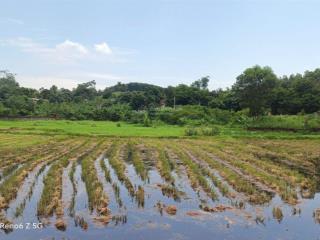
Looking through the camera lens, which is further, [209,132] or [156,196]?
[209,132]

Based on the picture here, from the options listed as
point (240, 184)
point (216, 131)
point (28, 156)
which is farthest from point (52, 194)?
point (216, 131)

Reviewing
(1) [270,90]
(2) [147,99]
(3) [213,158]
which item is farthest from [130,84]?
(3) [213,158]

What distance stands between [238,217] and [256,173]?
8157 millimetres

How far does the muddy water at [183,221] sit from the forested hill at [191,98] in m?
44.5

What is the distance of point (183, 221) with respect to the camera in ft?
40.1

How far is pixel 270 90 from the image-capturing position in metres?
59.4

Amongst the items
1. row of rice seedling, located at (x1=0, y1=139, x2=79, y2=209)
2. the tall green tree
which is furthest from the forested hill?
row of rice seedling, located at (x1=0, y1=139, x2=79, y2=209)

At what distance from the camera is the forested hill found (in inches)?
2328

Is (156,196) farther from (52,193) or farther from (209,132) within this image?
(209,132)

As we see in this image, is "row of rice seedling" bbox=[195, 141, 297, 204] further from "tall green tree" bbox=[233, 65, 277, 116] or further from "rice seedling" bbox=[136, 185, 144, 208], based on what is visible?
"tall green tree" bbox=[233, 65, 277, 116]

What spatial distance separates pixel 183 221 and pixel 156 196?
3129 millimetres

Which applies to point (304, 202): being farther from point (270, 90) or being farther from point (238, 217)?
point (270, 90)

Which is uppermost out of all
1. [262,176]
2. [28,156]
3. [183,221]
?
[262,176]

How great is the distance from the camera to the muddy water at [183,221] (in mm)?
10992
